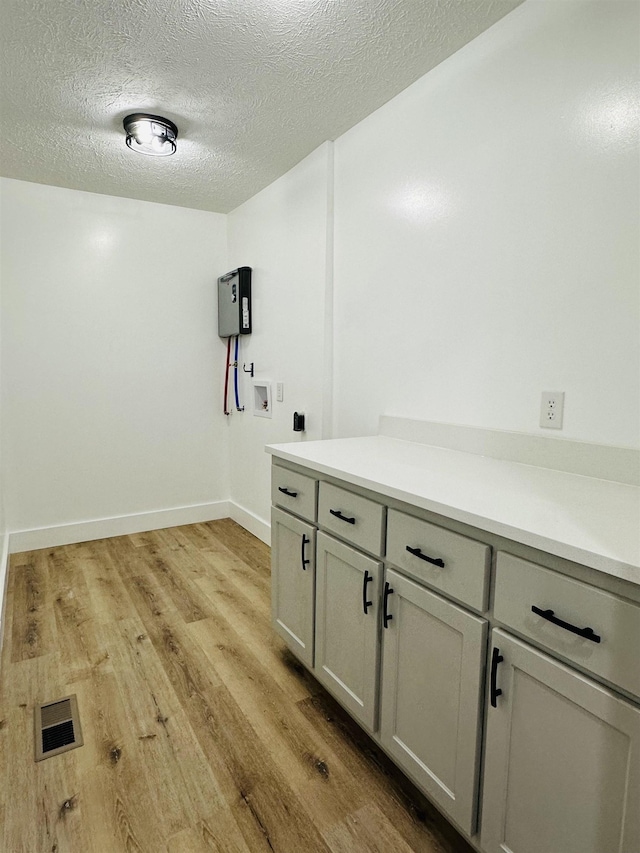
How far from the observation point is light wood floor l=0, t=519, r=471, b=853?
136 centimetres

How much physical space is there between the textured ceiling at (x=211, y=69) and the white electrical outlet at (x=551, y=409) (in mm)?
1312

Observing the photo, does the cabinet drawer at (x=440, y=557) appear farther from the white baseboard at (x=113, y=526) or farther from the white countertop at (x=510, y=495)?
the white baseboard at (x=113, y=526)

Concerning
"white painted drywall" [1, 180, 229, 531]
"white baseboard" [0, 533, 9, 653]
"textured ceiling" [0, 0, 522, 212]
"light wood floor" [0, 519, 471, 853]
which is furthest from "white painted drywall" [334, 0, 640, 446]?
"white baseboard" [0, 533, 9, 653]

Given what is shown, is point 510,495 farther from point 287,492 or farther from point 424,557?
point 287,492

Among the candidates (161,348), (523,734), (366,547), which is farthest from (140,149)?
(523,734)

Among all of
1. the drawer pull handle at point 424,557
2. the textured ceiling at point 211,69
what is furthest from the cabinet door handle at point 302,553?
the textured ceiling at point 211,69

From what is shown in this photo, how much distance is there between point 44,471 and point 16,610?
1.11 meters

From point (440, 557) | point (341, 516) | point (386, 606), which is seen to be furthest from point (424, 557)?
point (341, 516)

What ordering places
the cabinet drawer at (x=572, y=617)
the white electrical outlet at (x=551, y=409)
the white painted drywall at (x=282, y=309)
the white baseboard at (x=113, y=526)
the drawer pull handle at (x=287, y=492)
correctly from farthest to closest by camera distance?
the white baseboard at (x=113, y=526), the white painted drywall at (x=282, y=309), the drawer pull handle at (x=287, y=492), the white electrical outlet at (x=551, y=409), the cabinet drawer at (x=572, y=617)

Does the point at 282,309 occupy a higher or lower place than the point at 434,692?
higher

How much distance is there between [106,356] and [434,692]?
10.4 ft

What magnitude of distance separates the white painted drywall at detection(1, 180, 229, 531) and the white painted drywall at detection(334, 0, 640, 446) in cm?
181

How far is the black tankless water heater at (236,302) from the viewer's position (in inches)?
139

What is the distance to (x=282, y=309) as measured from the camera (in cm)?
320
